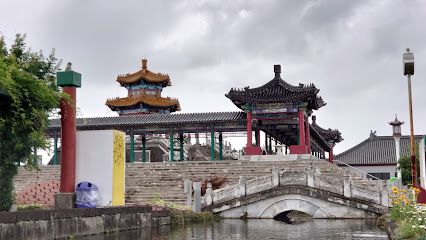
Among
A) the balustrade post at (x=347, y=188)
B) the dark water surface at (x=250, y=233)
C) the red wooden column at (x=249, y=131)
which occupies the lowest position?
the dark water surface at (x=250, y=233)

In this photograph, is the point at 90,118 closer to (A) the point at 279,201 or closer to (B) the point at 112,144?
(A) the point at 279,201

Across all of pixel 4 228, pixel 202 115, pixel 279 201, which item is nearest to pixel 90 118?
pixel 202 115

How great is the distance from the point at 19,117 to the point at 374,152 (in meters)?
43.3

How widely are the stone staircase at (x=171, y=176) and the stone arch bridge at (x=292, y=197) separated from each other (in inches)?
69.7

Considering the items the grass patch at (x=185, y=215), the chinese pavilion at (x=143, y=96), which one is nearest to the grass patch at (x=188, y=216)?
the grass patch at (x=185, y=215)

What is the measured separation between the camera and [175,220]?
816 inches

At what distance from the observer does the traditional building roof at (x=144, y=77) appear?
54.5m

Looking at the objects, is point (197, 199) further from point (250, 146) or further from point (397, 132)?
point (397, 132)

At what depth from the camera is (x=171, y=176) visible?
3062 centimetres

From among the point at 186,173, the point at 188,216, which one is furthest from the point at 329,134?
the point at 188,216

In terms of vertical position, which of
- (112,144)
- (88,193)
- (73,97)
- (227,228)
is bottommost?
(227,228)

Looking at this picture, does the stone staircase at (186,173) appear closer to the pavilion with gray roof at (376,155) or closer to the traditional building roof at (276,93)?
the traditional building roof at (276,93)

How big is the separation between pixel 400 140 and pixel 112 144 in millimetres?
40826

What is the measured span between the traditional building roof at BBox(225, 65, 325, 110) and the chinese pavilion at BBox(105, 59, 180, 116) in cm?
1698
